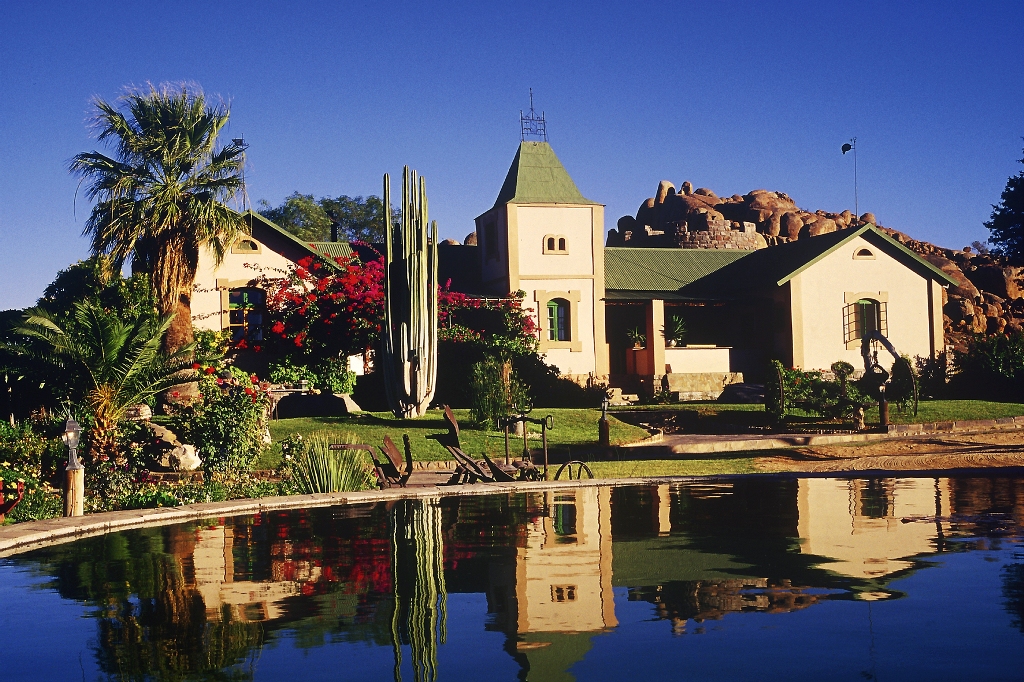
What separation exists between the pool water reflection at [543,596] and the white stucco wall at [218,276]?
1823 centimetres

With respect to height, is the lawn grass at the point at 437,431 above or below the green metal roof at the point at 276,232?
below

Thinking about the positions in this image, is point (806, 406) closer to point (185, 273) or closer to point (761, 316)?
point (761, 316)

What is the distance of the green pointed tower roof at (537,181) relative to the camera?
3603cm

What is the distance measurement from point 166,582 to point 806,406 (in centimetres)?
2242

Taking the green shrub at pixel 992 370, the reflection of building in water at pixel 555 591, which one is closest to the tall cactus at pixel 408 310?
the reflection of building in water at pixel 555 591

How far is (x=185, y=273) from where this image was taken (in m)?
25.8

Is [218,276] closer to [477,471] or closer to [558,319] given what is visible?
[558,319]

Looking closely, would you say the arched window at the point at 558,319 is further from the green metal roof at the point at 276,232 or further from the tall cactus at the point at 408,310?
the tall cactus at the point at 408,310

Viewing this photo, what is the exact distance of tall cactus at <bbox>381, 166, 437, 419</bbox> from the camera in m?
26.0

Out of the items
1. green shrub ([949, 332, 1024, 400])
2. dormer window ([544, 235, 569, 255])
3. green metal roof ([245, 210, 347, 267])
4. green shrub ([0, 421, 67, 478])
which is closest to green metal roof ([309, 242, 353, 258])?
green metal roof ([245, 210, 347, 267])

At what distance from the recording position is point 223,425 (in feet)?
60.4

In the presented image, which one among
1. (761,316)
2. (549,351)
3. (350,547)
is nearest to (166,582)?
(350,547)

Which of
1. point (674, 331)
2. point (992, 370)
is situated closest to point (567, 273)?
point (674, 331)

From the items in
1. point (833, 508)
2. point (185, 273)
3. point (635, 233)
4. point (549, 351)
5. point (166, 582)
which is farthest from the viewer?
point (635, 233)
